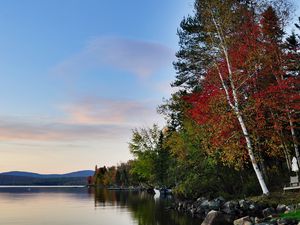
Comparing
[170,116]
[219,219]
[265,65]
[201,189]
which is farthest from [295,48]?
[170,116]

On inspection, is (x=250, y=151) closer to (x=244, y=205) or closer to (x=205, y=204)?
(x=244, y=205)

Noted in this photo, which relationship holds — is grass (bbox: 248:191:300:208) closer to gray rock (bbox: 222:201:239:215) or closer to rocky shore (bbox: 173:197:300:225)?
rocky shore (bbox: 173:197:300:225)

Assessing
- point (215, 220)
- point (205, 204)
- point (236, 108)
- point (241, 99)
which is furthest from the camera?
point (205, 204)

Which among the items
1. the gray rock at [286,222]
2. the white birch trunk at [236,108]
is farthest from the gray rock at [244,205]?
the gray rock at [286,222]

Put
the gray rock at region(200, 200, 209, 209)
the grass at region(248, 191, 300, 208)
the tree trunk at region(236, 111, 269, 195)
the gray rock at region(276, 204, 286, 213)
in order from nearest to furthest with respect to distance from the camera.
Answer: the gray rock at region(276, 204, 286, 213) → the grass at region(248, 191, 300, 208) → the tree trunk at region(236, 111, 269, 195) → the gray rock at region(200, 200, 209, 209)

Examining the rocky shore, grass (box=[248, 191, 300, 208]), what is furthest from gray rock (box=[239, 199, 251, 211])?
grass (box=[248, 191, 300, 208])

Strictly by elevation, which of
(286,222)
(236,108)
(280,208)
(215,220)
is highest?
(236,108)

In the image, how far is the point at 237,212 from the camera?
2756 centimetres

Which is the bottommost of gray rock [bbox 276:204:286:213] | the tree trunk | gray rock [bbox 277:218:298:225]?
gray rock [bbox 277:218:298:225]

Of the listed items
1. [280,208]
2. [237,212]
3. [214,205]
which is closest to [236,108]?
[237,212]

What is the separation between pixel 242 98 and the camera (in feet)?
97.5

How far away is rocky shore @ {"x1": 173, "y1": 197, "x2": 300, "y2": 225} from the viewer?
19.3m

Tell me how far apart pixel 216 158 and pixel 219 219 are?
12328mm

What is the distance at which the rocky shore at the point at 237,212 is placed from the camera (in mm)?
19288
